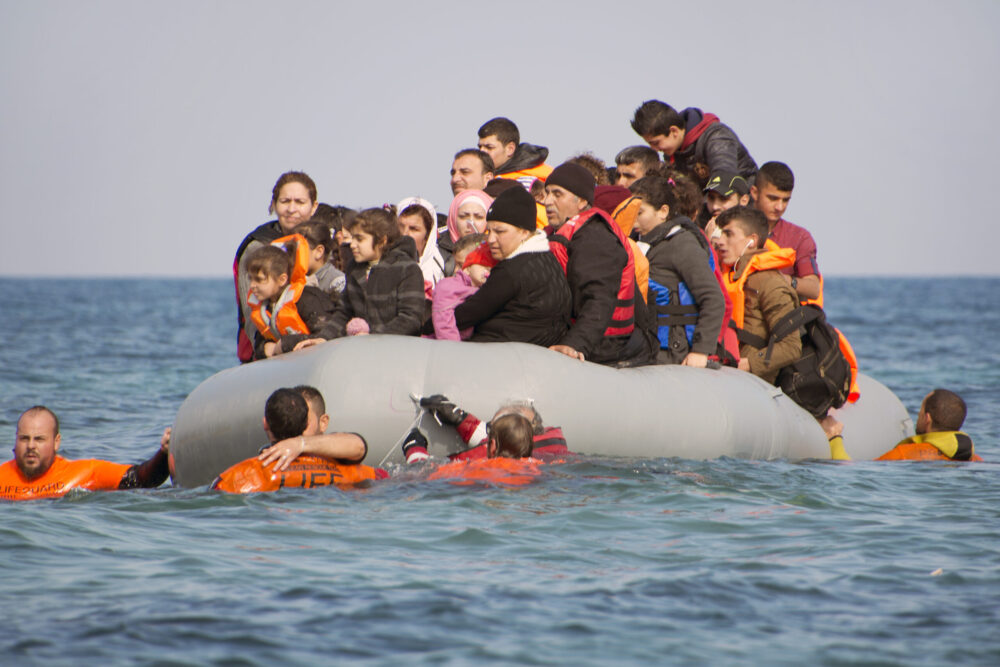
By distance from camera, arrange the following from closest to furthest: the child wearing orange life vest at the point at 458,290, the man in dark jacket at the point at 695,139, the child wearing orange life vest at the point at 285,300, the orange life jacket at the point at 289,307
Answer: the child wearing orange life vest at the point at 458,290
the child wearing orange life vest at the point at 285,300
the orange life jacket at the point at 289,307
the man in dark jacket at the point at 695,139

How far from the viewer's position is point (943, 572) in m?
5.12

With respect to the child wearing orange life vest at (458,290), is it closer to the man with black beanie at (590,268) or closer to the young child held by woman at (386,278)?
the young child held by woman at (386,278)

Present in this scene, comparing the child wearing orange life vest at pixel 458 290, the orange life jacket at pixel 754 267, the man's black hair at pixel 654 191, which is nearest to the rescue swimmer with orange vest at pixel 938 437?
the orange life jacket at pixel 754 267

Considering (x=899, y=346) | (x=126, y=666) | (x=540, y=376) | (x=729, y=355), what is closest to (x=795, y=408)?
(x=729, y=355)

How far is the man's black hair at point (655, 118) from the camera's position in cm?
895

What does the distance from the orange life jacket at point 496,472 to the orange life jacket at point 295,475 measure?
0.50 m

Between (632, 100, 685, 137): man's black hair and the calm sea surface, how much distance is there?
2998 millimetres

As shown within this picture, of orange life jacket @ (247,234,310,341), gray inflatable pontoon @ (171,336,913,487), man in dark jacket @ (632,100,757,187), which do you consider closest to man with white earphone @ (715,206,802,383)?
man in dark jacket @ (632,100,757,187)

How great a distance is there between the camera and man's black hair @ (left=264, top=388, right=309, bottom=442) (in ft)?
18.8

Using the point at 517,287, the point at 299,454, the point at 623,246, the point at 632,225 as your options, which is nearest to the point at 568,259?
the point at 623,246

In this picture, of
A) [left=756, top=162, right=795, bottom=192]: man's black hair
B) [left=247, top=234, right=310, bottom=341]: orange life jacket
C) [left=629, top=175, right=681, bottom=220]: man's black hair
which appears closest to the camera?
[left=247, top=234, right=310, bottom=341]: orange life jacket

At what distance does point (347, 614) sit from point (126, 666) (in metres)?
0.86

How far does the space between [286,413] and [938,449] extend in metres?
4.92

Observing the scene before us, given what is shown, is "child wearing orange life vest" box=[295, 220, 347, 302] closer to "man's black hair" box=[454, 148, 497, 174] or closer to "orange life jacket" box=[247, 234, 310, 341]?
"orange life jacket" box=[247, 234, 310, 341]
